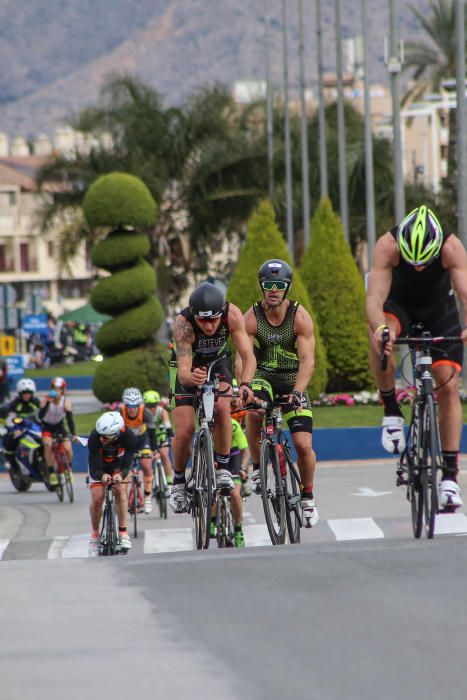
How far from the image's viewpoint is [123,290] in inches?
1594

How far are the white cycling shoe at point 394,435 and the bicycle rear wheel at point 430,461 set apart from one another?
35 cm

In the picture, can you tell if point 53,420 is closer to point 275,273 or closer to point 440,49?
point 275,273

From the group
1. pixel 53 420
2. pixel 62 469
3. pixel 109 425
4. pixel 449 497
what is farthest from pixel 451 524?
pixel 53 420

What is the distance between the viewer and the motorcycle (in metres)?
26.6

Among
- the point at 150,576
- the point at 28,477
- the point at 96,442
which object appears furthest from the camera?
the point at 28,477

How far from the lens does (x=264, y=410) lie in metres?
12.0

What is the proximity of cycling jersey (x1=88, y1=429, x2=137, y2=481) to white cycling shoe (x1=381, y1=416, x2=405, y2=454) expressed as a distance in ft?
22.3

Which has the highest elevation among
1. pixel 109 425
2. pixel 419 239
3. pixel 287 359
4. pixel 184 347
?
pixel 419 239

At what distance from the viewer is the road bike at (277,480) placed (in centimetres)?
1202

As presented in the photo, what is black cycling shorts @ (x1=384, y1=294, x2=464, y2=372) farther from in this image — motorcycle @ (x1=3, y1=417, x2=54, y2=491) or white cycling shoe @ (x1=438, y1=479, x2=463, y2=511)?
motorcycle @ (x1=3, y1=417, x2=54, y2=491)

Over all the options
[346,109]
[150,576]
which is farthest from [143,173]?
[150,576]

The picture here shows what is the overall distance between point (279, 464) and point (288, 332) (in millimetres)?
936

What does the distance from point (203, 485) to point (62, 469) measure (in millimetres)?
13662

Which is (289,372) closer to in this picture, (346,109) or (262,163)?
(262,163)
